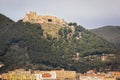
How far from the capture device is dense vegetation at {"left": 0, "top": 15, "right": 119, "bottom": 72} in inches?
6225

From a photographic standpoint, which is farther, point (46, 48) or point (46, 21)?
point (46, 21)

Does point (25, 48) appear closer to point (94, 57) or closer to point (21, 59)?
point (21, 59)

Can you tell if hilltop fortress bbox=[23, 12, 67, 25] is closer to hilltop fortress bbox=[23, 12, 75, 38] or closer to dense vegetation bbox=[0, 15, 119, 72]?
hilltop fortress bbox=[23, 12, 75, 38]

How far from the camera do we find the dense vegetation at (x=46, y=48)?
519 feet

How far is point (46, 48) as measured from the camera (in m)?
168

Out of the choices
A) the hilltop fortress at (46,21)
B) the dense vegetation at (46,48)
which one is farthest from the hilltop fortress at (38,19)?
the dense vegetation at (46,48)

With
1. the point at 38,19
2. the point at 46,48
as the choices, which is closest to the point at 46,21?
the point at 38,19

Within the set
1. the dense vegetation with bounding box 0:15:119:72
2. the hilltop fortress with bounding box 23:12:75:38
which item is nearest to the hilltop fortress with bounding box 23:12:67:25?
the hilltop fortress with bounding box 23:12:75:38

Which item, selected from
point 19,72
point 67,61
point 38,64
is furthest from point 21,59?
point 19,72

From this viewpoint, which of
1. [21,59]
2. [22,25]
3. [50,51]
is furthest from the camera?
[22,25]

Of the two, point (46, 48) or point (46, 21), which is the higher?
point (46, 21)

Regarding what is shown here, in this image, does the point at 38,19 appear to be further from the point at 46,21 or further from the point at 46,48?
the point at 46,48

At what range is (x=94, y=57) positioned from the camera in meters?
170

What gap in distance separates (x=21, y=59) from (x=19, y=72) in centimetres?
2541
